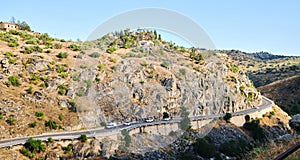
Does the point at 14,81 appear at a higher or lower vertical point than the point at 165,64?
lower

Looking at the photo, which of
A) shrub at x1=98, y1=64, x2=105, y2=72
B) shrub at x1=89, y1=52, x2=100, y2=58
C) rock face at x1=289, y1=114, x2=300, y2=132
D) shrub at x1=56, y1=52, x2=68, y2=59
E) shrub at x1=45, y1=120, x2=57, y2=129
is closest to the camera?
rock face at x1=289, y1=114, x2=300, y2=132

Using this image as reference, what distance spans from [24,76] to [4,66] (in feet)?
7.06

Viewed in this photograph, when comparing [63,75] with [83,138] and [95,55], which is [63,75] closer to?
[95,55]

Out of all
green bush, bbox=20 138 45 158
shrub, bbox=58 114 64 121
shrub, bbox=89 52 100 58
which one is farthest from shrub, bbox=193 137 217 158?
shrub, bbox=89 52 100 58

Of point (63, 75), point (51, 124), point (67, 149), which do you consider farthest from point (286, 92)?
point (67, 149)

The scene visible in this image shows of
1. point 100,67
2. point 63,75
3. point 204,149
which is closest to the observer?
point 204,149

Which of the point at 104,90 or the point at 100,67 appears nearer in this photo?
the point at 104,90

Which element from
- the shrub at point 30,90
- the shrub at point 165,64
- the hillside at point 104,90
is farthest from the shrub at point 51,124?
the shrub at point 165,64

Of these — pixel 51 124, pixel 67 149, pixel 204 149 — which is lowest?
pixel 204 149

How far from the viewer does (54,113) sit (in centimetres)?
2806

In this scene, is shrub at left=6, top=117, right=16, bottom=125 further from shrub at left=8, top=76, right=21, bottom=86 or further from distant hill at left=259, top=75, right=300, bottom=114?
distant hill at left=259, top=75, right=300, bottom=114

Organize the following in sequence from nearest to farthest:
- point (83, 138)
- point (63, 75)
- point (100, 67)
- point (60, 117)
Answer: point (83, 138) → point (60, 117) → point (63, 75) → point (100, 67)

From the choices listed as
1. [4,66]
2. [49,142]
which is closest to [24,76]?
[4,66]

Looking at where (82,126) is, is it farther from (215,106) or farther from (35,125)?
(215,106)
